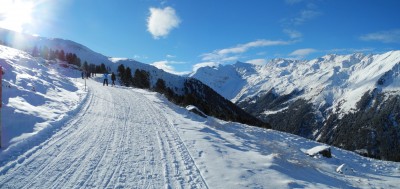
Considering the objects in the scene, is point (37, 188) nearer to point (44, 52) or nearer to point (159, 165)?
point (159, 165)

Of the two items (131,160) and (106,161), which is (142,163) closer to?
(131,160)

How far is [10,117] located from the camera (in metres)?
14.3

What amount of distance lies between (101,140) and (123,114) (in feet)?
24.2

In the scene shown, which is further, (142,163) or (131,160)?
(131,160)

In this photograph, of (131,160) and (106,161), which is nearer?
(106,161)

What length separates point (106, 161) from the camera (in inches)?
421

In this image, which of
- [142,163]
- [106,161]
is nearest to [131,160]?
[142,163]

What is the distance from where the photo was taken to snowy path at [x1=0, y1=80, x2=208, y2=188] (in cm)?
891

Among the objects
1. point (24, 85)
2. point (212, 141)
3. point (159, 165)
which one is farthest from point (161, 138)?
point (24, 85)

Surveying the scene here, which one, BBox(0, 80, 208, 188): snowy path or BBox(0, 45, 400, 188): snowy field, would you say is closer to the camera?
BBox(0, 80, 208, 188): snowy path

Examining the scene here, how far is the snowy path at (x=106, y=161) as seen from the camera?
351 inches

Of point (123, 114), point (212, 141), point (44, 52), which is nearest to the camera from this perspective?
point (212, 141)

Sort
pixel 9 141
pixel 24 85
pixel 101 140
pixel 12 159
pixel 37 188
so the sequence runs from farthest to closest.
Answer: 1. pixel 24 85
2. pixel 101 140
3. pixel 9 141
4. pixel 12 159
5. pixel 37 188

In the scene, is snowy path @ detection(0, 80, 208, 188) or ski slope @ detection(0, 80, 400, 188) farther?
ski slope @ detection(0, 80, 400, 188)
